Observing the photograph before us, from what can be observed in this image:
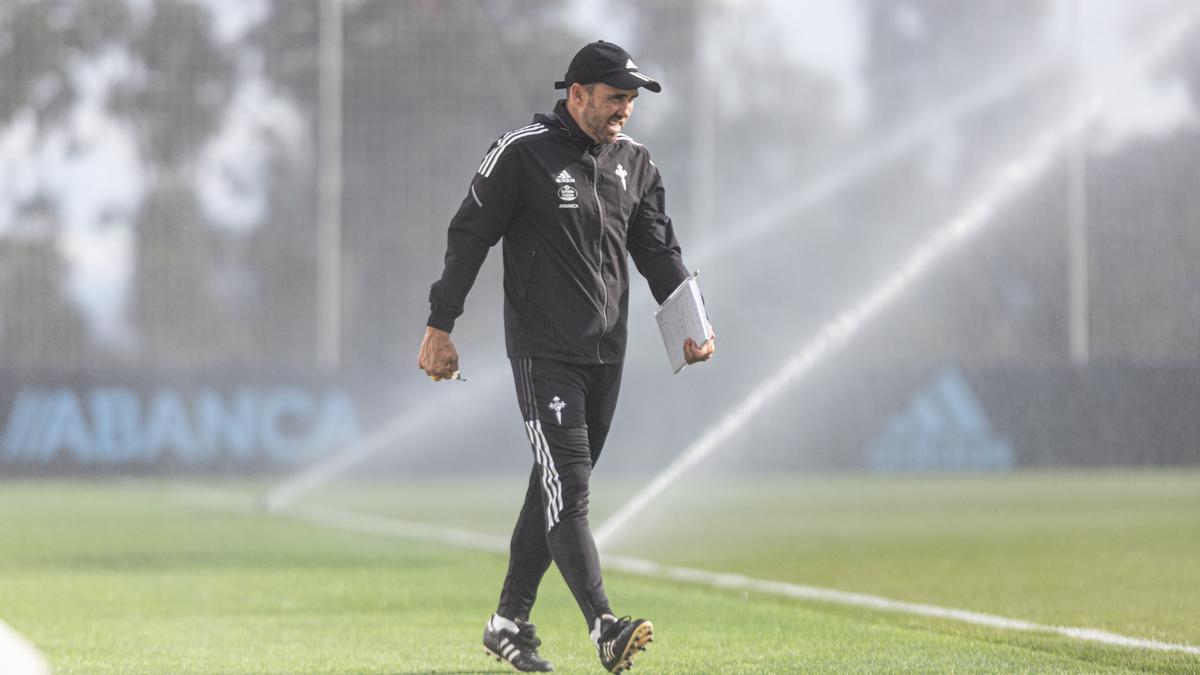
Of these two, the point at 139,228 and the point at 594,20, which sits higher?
the point at 594,20

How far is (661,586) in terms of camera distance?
8.95 meters

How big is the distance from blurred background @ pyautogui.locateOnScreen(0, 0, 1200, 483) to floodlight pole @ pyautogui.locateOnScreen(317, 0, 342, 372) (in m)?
0.04

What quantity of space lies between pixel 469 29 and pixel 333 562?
51.6ft

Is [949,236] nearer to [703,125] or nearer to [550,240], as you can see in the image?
[703,125]

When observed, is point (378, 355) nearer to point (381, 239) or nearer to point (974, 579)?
point (381, 239)

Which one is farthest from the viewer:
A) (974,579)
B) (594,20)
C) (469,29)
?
(594,20)

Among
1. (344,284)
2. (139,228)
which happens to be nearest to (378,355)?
(344,284)

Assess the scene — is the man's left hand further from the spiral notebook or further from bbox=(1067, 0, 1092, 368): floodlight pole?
bbox=(1067, 0, 1092, 368): floodlight pole

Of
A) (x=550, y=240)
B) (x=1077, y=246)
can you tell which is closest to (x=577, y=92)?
(x=550, y=240)

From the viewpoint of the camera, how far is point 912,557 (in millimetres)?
10805

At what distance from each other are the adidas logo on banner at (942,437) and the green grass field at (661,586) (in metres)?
6.02

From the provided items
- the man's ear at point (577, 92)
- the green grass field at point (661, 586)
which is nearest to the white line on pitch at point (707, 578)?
the green grass field at point (661, 586)

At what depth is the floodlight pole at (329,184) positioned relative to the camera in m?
24.5

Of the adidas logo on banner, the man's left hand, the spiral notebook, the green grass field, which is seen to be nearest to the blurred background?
the adidas logo on banner
